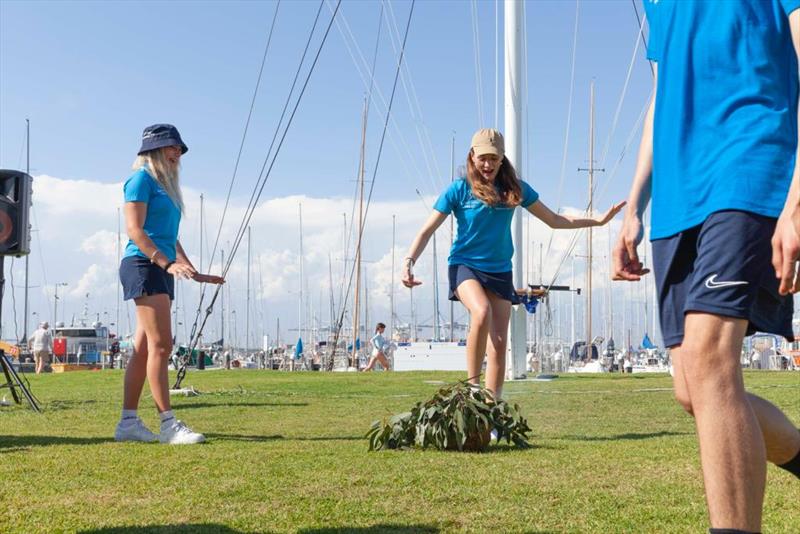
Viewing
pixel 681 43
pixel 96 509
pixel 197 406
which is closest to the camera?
pixel 681 43

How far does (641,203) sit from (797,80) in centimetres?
61

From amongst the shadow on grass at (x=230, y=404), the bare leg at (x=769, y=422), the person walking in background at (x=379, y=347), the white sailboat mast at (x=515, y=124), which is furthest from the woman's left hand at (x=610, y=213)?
the person walking in background at (x=379, y=347)

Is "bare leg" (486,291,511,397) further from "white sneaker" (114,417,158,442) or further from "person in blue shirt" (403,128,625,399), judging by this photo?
"white sneaker" (114,417,158,442)

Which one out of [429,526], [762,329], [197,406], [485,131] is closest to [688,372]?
[762,329]

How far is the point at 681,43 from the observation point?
2.75 meters

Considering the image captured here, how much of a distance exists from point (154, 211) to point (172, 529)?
3.46 meters

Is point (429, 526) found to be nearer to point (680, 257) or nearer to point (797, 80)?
point (680, 257)

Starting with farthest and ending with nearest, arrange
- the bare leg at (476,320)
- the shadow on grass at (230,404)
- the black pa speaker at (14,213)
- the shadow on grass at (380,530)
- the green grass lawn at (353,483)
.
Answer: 1. the shadow on grass at (230,404)
2. the black pa speaker at (14,213)
3. the bare leg at (476,320)
4. the green grass lawn at (353,483)
5. the shadow on grass at (380,530)

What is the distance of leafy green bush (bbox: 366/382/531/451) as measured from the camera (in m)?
5.36

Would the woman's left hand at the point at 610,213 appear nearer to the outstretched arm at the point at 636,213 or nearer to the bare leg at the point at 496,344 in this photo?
the bare leg at the point at 496,344

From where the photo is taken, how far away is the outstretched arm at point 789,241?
222cm

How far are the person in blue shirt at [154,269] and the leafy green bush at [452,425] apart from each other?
1390 millimetres

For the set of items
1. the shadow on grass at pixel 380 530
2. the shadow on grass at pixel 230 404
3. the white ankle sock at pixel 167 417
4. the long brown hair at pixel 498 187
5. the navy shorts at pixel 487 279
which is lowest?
the shadow on grass at pixel 230 404

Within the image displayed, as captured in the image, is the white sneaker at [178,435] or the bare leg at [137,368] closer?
the white sneaker at [178,435]
